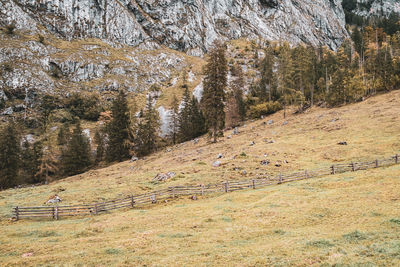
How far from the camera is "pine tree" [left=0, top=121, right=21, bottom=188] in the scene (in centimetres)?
6326

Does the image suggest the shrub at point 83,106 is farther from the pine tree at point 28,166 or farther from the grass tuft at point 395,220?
the grass tuft at point 395,220

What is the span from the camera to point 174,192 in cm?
2678

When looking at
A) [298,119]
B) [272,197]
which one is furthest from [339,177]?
[298,119]

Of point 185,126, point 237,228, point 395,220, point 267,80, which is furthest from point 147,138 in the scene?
point 395,220

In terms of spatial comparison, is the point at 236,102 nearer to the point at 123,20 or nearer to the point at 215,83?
the point at 215,83

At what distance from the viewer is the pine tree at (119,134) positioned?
70000mm

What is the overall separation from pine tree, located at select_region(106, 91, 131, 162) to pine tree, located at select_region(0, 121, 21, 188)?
81.1 feet

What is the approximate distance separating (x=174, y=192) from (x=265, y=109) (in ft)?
211

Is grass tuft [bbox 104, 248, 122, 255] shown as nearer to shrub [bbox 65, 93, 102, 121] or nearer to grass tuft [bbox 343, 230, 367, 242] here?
grass tuft [bbox 343, 230, 367, 242]

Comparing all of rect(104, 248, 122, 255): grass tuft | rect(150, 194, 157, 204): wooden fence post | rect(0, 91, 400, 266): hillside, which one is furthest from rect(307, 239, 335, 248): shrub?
rect(150, 194, 157, 204): wooden fence post

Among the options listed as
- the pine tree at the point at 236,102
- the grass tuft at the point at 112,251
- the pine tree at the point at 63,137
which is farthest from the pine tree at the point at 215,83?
the pine tree at the point at 63,137

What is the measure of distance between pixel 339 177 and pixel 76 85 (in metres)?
134

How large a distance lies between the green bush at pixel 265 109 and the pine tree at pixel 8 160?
252 feet

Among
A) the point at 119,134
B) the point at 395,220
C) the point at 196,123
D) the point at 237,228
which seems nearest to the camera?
the point at 395,220
